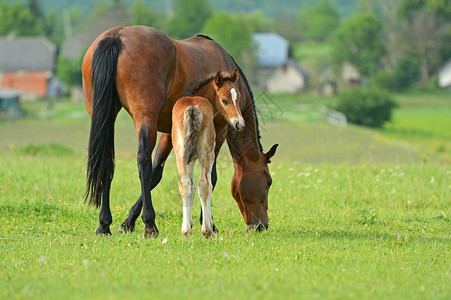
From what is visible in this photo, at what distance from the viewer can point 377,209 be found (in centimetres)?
1134

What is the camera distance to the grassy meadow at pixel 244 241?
19.1 feet

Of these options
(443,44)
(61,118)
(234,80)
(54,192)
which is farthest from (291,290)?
(443,44)

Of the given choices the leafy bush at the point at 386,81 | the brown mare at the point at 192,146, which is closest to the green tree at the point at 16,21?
the leafy bush at the point at 386,81

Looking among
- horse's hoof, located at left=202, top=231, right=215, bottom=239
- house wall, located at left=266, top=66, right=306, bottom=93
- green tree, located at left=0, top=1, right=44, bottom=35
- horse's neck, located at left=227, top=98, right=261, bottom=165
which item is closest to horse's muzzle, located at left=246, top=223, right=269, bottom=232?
horse's neck, located at left=227, top=98, right=261, bottom=165

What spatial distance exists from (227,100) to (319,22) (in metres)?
162

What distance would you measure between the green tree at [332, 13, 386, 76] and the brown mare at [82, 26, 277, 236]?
282ft

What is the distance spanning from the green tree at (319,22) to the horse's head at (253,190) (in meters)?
145

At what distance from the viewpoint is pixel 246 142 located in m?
9.48

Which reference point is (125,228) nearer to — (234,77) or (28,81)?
(234,77)

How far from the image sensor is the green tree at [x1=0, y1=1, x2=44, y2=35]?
102 meters

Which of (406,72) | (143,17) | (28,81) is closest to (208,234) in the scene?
(406,72)

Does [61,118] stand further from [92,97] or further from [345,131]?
[92,97]

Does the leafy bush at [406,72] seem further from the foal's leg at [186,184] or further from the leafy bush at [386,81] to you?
A: the foal's leg at [186,184]

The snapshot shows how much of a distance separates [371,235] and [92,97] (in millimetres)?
3872
